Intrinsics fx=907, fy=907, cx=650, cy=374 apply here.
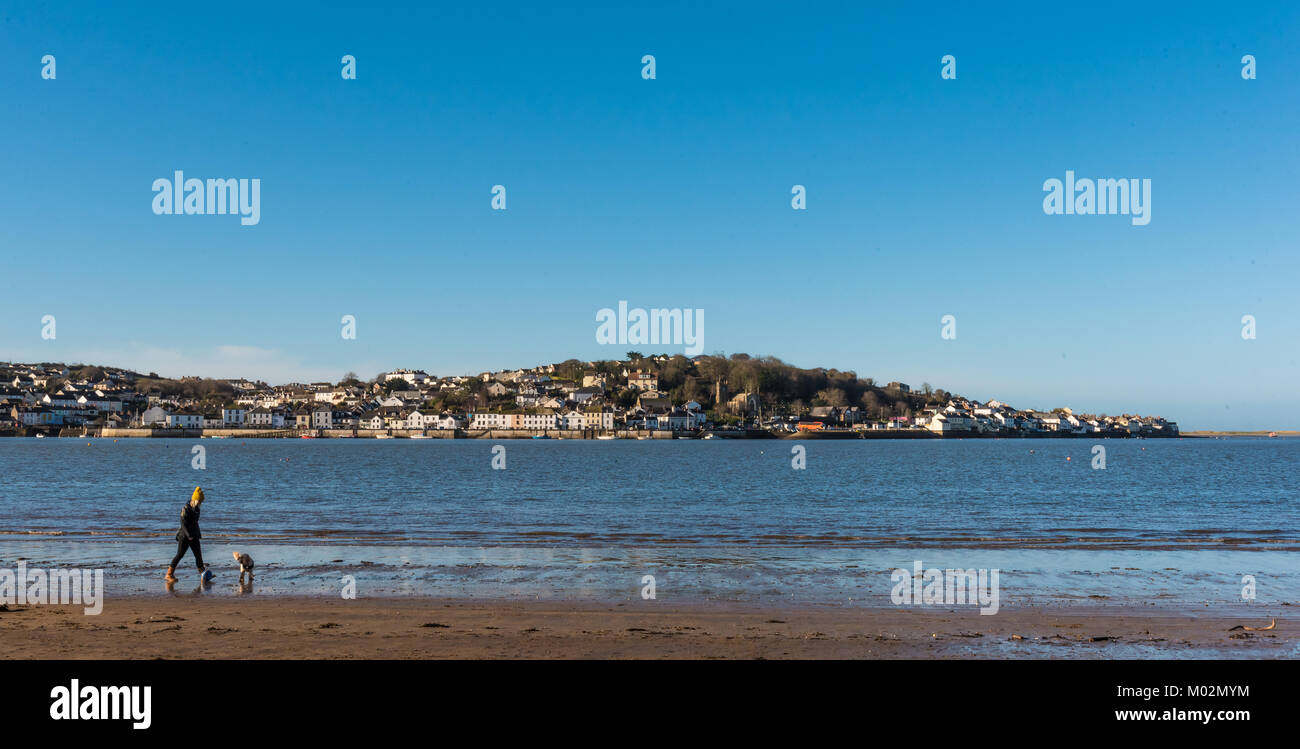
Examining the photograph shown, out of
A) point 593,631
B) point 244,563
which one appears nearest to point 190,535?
point 244,563

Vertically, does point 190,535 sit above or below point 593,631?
above

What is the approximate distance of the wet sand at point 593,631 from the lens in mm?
9875

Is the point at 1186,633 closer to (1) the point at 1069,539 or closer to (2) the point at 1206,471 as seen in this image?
(1) the point at 1069,539

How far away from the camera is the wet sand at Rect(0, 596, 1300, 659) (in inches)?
389

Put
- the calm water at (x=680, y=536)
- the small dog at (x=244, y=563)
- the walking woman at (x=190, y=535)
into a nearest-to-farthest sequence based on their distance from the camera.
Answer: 1. the walking woman at (x=190, y=535)
2. the small dog at (x=244, y=563)
3. the calm water at (x=680, y=536)

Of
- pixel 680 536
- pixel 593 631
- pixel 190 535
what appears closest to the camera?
pixel 593 631

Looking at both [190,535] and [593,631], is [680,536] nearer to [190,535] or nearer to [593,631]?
[190,535]

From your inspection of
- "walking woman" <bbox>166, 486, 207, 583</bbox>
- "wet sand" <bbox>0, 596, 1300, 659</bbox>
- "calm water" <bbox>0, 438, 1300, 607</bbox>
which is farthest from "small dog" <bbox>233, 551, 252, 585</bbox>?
"wet sand" <bbox>0, 596, 1300, 659</bbox>

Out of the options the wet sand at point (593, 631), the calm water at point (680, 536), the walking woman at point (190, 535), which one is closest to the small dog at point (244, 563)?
the calm water at point (680, 536)

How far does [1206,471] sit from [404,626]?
233 feet

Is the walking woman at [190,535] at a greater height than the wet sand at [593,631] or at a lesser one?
greater

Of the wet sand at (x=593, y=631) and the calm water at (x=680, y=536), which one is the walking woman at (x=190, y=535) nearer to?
the calm water at (x=680, y=536)

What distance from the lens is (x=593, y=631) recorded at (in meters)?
11.2
